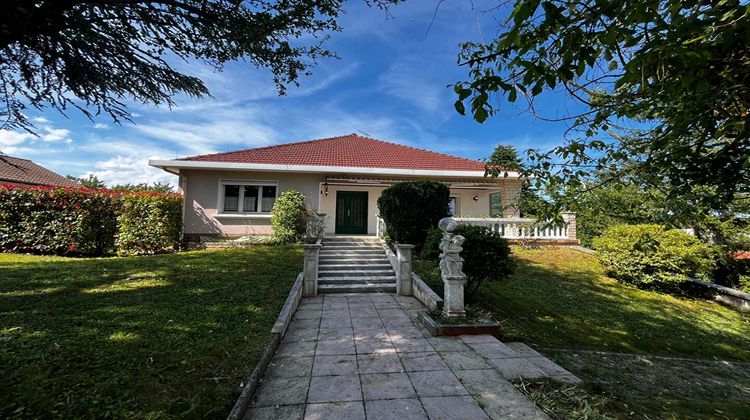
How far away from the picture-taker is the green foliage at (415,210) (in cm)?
1041

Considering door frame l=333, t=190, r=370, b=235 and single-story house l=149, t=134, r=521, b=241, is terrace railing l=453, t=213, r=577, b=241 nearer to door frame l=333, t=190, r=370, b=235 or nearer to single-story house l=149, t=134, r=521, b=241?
single-story house l=149, t=134, r=521, b=241

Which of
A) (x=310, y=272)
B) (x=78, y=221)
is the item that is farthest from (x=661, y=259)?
(x=78, y=221)

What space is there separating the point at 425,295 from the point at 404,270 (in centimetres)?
122

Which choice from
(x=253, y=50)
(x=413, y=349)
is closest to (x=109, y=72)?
(x=253, y=50)

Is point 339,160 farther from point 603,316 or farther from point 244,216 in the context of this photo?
point 603,316

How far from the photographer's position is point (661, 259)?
A: 9.22 metres

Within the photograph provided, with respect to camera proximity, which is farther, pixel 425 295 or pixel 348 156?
pixel 348 156

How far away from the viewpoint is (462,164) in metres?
17.1

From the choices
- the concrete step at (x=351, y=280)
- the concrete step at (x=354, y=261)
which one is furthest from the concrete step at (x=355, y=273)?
the concrete step at (x=354, y=261)

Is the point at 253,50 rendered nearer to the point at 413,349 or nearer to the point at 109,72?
Answer: the point at 109,72

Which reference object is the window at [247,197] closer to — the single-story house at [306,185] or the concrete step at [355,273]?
the single-story house at [306,185]

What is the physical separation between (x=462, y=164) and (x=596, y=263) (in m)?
8.16

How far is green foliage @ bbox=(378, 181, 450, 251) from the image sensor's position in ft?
34.2

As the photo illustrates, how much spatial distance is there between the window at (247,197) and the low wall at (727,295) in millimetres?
16165
